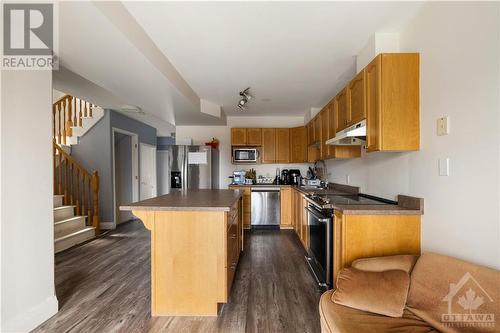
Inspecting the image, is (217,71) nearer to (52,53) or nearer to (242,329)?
(52,53)

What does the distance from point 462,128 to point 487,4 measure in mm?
699

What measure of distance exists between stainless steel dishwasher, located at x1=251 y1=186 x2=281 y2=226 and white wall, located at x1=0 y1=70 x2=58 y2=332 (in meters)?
3.25

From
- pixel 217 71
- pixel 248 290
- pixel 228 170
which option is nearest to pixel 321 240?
pixel 248 290

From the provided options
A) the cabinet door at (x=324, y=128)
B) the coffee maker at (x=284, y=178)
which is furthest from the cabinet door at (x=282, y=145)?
the cabinet door at (x=324, y=128)

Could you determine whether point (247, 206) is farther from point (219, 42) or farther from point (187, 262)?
point (219, 42)

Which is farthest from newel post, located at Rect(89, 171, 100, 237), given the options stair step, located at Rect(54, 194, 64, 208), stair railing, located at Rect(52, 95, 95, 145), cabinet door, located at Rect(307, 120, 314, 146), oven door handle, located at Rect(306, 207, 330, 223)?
cabinet door, located at Rect(307, 120, 314, 146)

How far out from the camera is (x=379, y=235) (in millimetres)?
1921

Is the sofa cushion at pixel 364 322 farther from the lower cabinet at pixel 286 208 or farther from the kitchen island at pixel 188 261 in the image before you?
the lower cabinet at pixel 286 208

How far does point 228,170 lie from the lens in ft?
17.6

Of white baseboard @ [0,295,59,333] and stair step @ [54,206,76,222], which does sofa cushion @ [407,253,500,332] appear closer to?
white baseboard @ [0,295,59,333]

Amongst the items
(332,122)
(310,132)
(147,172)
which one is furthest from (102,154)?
(332,122)

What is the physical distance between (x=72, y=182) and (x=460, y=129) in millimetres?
5564

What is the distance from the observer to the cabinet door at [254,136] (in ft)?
16.8

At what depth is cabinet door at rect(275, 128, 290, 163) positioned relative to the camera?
5.12 meters
